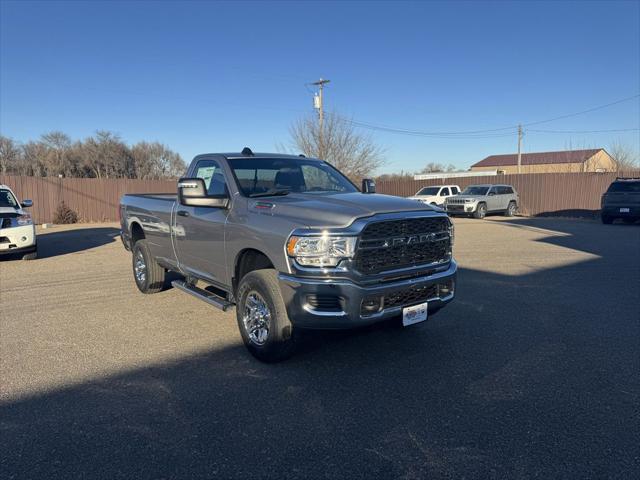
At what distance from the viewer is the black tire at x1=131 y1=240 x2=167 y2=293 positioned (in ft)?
22.7

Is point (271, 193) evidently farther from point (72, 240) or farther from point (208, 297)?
A: point (72, 240)

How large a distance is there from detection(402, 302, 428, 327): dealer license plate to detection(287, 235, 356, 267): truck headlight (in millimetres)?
803

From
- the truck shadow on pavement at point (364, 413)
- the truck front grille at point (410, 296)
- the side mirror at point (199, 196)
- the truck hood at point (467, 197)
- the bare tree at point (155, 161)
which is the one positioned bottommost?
the truck shadow on pavement at point (364, 413)

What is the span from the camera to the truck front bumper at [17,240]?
9938 mm

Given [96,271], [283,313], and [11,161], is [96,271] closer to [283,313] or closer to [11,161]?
[283,313]

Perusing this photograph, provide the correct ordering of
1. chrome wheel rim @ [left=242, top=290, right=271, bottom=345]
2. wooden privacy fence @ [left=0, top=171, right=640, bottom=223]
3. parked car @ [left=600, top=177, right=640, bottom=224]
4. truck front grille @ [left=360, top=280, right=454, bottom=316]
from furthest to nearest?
wooden privacy fence @ [left=0, top=171, right=640, bottom=223] → parked car @ [left=600, top=177, right=640, bottom=224] → chrome wheel rim @ [left=242, top=290, right=271, bottom=345] → truck front grille @ [left=360, top=280, right=454, bottom=316]

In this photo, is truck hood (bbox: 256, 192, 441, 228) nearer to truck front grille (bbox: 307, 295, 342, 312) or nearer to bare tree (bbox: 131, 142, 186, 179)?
truck front grille (bbox: 307, 295, 342, 312)

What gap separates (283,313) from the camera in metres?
4.05

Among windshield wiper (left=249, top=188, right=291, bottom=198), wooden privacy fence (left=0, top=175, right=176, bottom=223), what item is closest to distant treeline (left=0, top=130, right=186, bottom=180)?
wooden privacy fence (left=0, top=175, right=176, bottom=223)

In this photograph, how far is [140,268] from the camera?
288 inches

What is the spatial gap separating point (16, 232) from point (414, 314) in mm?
9659

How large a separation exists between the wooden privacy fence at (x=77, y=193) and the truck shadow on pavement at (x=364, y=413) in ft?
71.3

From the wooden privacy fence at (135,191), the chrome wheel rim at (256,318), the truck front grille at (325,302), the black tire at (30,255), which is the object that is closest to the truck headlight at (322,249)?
the truck front grille at (325,302)

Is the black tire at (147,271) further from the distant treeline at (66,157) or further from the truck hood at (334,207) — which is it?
the distant treeline at (66,157)
